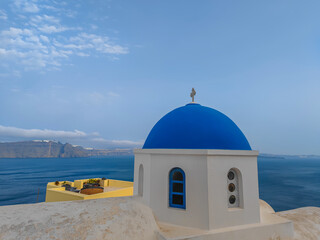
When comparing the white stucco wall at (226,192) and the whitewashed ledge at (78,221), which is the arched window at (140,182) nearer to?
the whitewashed ledge at (78,221)

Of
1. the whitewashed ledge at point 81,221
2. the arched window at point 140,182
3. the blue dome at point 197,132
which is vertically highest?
the blue dome at point 197,132

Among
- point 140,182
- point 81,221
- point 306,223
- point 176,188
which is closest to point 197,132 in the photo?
point 176,188

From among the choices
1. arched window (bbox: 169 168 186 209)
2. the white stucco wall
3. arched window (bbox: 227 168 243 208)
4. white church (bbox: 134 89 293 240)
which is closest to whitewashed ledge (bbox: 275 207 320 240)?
white church (bbox: 134 89 293 240)

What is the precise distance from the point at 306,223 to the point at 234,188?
17.7 ft

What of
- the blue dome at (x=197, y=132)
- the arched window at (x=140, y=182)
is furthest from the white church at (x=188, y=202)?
the arched window at (x=140, y=182)

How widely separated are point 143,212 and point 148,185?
1038 mm

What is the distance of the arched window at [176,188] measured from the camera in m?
7.54

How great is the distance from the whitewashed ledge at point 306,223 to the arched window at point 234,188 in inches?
127

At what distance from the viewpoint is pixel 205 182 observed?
706 centimetres

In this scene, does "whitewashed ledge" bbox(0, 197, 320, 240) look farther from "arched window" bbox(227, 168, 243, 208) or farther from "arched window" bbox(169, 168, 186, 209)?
"arched window" bbox(227, 168, 243, 208)

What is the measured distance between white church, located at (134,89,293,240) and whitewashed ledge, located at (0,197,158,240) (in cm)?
92

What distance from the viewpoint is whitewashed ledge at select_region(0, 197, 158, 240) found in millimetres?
5199

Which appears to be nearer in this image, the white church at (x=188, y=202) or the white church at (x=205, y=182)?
the white church at (x=188, y=202)

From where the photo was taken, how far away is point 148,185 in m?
8.02
